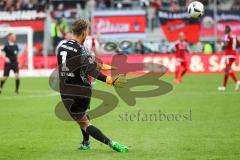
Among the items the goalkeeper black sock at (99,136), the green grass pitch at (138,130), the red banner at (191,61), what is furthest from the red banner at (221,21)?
the goalkeeper black sock at (99,136)

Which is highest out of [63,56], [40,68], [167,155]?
[63,56]

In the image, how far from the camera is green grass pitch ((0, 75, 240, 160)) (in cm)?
1085

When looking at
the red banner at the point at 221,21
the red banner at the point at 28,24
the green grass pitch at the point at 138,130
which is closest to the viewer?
the green grass pitch at the point at 138,130

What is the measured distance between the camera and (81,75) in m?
10.9

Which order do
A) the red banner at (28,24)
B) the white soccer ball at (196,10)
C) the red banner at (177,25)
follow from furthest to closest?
the red banner at (28,24)
the red banner at (177,25)
the white soccer ball at (196,10)

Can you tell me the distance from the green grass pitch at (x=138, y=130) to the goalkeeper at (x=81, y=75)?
42 cm

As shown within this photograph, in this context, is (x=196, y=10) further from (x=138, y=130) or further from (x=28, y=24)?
(x=28, y=24)

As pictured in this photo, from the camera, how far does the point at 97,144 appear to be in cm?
1209

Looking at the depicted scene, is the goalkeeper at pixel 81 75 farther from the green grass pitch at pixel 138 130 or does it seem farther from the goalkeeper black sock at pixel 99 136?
the green grass pitch at pixel 138 130

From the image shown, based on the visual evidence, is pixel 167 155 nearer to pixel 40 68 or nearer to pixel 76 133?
pixel 76 133

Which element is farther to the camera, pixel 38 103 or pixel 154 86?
pixel 154 86

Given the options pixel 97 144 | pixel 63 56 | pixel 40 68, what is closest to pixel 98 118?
pixel 97 144

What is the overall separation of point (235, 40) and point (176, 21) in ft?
43.4

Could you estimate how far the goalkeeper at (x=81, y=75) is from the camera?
35.2ft
